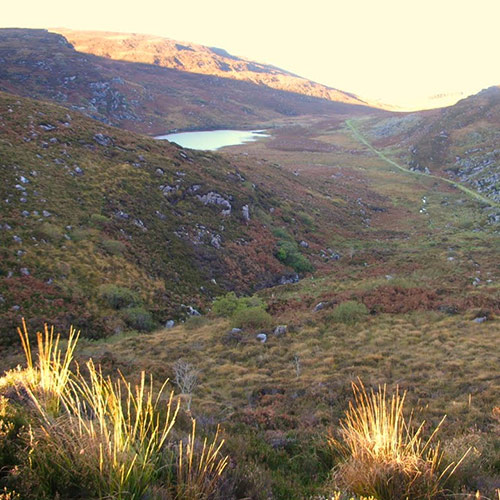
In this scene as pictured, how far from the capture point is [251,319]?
14.9 metres

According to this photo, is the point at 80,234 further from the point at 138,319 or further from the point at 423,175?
the point at 423,175

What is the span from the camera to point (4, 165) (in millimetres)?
19953

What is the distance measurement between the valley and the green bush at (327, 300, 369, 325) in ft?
0.24

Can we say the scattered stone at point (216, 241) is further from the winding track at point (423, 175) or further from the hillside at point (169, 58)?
the hillside at point (169, 58)

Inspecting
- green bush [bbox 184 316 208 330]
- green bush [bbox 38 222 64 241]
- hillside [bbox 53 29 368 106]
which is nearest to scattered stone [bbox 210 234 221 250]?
green bush [bbox 184 316 208 330]

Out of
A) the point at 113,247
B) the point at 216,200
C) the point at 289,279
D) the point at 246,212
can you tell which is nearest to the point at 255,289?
the point at 289,279

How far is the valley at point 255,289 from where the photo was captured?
23.0ft

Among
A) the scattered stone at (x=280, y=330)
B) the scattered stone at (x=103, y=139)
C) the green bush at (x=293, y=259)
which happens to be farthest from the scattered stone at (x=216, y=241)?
the scattered stone at (x=103, y=139)

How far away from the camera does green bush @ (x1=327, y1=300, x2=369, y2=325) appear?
14773 mm

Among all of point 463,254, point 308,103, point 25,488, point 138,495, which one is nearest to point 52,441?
point 25,488

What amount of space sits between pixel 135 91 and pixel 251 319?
107472 millimetres

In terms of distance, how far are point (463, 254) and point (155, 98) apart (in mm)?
110189

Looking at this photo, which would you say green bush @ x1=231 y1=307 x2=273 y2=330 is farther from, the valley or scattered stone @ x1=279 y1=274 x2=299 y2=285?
scattered stone @ x1=279 y1=274 x2=299 y2=285

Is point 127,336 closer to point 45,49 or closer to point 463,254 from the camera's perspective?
point 463,254
